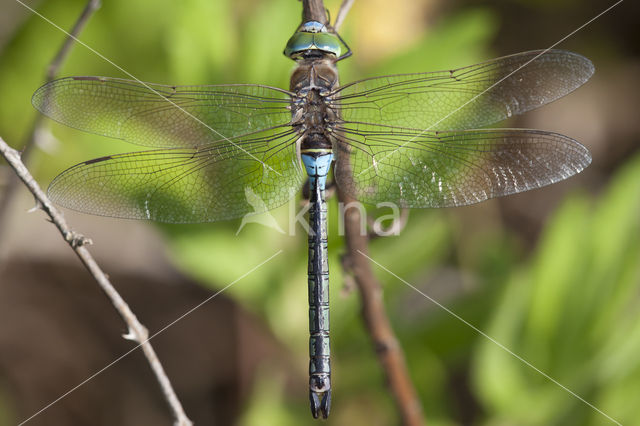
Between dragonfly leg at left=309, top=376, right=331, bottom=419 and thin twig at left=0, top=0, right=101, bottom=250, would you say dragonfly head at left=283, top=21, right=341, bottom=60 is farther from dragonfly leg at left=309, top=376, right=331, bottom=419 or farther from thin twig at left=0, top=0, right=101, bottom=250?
dragonfly leg at left=309, top=376, right=331, bottom=419

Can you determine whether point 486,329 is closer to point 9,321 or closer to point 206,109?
point 206,109

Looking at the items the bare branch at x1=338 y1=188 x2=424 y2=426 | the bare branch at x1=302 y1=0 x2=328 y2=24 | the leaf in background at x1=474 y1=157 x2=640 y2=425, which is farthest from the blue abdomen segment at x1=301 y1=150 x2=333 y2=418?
the leaf in background at x1=474 y1=157 x2=640 y2=425

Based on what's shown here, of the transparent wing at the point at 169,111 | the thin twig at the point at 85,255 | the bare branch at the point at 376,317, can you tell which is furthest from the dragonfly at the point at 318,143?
the thin twig at the point at 85,255

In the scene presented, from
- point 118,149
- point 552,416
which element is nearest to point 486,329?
point 552,416

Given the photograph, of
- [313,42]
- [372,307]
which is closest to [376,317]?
[372,307]

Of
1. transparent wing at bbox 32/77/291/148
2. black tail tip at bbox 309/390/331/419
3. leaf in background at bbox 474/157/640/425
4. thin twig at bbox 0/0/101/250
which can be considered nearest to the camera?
thin twig at bbox 0/0/101/250

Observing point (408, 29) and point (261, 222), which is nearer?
point (261, 222)

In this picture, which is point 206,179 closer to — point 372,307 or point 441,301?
point 372,307
